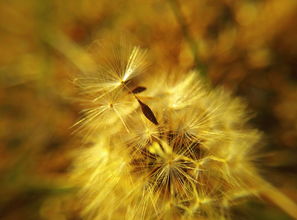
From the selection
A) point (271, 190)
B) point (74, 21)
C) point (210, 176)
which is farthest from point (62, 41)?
point (271, 190)

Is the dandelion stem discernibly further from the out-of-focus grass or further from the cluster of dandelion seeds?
the cluster of dandelion seeds

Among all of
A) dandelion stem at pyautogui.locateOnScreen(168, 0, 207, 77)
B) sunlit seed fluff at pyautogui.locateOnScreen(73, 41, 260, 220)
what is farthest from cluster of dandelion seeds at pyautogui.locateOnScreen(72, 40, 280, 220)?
dandelion stem at pyautogui.locateOnScreen(168, 0, 207, 77)

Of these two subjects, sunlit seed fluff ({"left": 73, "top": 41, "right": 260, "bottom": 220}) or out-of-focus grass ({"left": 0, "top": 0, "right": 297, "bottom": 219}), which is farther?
out-of-focus grass ({"left": 0, "top": 0, "right": 297, "bottom": 219})

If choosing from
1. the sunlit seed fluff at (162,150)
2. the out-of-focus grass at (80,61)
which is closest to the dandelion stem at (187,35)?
the out-of-focus grass at (80,61)

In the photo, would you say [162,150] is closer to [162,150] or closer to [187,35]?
[162,150]

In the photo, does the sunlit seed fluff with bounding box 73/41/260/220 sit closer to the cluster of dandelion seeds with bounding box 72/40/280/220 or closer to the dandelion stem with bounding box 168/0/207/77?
the cluster of dandelion seeds with bounding box 72/40/280/220

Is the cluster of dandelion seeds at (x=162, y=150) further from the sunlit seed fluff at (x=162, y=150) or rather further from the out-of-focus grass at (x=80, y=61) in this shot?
the out-of-focus grass at (x=80, y=61)

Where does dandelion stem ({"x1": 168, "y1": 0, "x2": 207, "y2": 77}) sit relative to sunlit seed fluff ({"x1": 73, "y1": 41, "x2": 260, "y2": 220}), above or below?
above
